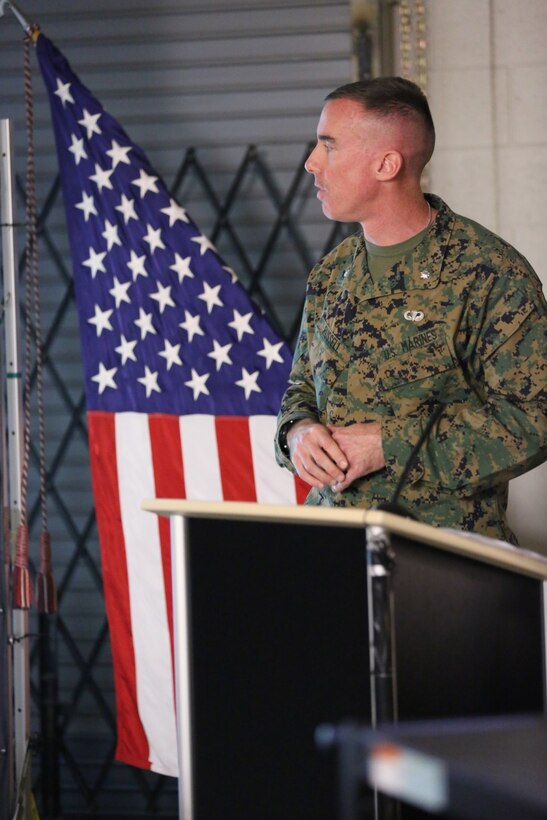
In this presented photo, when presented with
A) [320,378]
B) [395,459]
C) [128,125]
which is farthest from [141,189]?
[395,459]

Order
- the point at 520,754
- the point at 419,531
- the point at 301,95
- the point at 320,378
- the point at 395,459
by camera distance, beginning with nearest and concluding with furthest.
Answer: the point at 520,754, the point at 419,531, the point at 395,459, the point at 320,378, the point at 301,95

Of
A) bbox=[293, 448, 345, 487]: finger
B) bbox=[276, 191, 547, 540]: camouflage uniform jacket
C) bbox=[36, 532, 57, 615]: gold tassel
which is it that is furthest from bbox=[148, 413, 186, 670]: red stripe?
bbox=[293, 448, 345, 487]: finger

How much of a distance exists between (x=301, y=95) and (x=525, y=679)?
8.14ft

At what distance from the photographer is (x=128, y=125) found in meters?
3.95

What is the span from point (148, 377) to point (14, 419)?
432 millimetres

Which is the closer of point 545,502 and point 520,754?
point 520,754

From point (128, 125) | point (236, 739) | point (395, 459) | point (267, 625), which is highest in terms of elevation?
point (128, 125)

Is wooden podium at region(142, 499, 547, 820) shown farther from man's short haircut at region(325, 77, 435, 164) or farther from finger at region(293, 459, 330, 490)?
man's short haircut at region(325, 77, 435, 164)

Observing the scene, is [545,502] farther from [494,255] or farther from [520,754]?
[520,754]

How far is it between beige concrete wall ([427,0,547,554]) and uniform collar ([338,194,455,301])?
1167 mm

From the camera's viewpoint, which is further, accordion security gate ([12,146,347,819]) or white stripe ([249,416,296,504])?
accordion security gate ([12,146,347,819])

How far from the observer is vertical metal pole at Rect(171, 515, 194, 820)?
1.73 m

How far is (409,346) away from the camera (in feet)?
7.74

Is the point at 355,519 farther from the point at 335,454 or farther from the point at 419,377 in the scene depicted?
the point at 419,377
